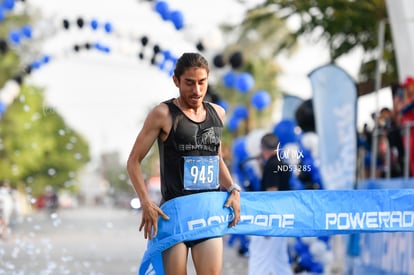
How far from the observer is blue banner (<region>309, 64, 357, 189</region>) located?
12.4 metres

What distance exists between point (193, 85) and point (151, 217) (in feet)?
2.62

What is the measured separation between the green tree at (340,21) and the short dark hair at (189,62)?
492 inches

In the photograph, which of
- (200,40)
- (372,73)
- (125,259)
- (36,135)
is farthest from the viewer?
(36,135)

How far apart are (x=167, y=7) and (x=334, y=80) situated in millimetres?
8826

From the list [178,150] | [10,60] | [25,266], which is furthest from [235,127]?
[10,60]

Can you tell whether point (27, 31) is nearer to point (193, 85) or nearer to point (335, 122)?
point (335, 122)

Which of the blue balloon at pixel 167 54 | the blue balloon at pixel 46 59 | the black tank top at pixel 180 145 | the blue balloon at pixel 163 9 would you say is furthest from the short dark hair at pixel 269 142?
the blue balloon at pixel 46 59

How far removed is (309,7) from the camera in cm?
1966

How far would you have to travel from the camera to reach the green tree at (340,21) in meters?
19.8

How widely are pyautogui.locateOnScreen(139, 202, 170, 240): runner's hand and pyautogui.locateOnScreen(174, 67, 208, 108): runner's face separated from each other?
0.64 m

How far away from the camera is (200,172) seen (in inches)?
236

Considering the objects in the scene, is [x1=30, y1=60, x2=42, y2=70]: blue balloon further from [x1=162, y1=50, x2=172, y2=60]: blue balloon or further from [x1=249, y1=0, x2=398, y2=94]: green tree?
[x1=249, y1=0, x2=398, y2=94]: green tree

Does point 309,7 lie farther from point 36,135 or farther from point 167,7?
point 36,135

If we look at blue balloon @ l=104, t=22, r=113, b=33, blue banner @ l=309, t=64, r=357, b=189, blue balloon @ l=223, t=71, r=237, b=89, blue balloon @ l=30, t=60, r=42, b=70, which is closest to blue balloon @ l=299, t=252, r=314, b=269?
blue banner @ l=309, t=64, r=357, b=189
